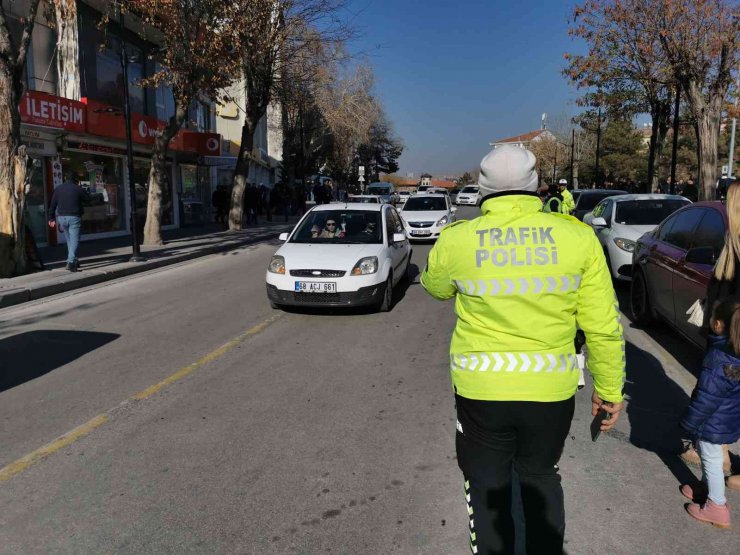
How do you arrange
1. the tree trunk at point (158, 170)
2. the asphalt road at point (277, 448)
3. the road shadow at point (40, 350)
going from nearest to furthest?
1. the asphalt road at point (277, 448)
2. the road shadow at point (40, 350)
3. the tree trunk at point (158, 170)

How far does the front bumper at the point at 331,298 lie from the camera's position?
26.2 feet

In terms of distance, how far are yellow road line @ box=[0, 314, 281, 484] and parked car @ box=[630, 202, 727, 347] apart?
A: 452 centimetres

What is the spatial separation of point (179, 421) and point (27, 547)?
164 centimetres

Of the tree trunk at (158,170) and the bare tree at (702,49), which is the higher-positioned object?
the bare tree at (702,49)

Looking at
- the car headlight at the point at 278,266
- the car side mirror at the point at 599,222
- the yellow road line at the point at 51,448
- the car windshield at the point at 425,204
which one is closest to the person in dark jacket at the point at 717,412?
the yellow road line at the point at 51,448

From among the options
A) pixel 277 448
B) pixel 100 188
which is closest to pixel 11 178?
pixel 100 188

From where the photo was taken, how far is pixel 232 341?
6988mm

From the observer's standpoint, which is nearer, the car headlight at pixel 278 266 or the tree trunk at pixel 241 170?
the car headlight at pixel 278 266

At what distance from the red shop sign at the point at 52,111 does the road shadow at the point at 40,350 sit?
27.0 ft

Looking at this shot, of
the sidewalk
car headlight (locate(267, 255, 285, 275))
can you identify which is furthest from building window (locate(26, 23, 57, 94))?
car headlight (locate(267, 255, 285, 275))

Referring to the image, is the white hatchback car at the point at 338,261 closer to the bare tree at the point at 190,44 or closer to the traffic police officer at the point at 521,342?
the traffic police officer at the point at 521,342

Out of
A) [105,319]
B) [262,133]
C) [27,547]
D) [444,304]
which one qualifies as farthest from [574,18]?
A: [262,133]

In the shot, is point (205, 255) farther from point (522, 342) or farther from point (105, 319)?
point (522, 342)

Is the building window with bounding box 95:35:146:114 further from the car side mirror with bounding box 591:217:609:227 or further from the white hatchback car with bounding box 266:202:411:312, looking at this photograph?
the car side mirror with bounding box 591:217:609:227
